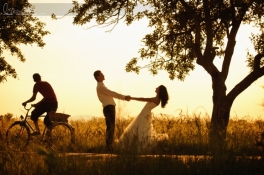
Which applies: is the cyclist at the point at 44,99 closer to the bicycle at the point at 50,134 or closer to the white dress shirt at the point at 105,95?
the bicycle at the point at 50,134

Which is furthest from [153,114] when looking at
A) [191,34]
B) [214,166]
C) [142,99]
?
[191,34]

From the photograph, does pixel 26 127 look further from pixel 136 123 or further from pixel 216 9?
pixel 216 9

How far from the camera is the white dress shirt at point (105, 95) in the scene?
547 inches

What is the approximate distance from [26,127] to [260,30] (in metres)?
10.8

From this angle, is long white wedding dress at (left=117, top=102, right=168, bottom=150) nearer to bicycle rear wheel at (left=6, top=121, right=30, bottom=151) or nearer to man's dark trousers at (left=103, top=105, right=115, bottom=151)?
man's dark trousers at (left=103, top=105, right=115, bottom=151)

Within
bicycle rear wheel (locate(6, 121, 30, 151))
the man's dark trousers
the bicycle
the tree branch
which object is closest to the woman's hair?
the man's dark trousers

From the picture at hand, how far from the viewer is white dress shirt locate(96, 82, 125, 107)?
45.6 ft

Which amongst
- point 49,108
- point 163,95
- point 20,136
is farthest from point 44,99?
point 163,95

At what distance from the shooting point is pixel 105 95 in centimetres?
1399

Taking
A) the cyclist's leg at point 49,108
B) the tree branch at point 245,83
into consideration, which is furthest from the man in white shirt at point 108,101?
the tree branch at point 245,83

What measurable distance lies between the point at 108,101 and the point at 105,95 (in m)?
0.20

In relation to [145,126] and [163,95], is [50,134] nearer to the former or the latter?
[145,126]

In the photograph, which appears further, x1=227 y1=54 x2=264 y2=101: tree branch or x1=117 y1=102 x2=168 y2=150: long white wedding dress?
x1=227 y1=54 x2=264 y2=101: tree branch

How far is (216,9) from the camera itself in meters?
20.4
